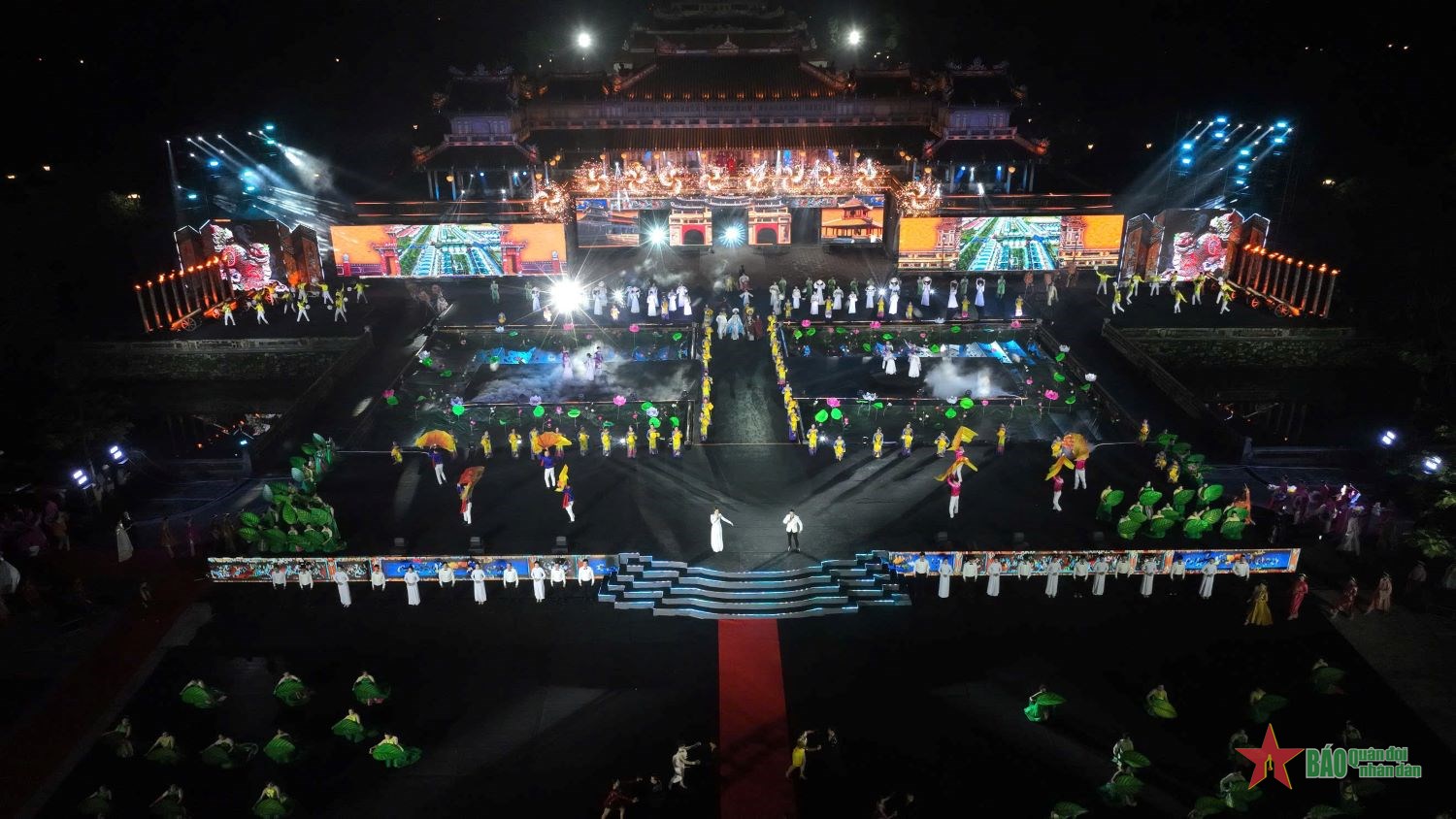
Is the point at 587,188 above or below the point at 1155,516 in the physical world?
above

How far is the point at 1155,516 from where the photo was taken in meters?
21.5

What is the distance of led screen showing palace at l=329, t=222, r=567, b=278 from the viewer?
42.7 metres

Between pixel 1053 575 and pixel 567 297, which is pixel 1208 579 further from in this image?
pixel 567 297

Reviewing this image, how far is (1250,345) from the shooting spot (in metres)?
35.5

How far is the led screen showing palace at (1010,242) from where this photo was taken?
42.6 m

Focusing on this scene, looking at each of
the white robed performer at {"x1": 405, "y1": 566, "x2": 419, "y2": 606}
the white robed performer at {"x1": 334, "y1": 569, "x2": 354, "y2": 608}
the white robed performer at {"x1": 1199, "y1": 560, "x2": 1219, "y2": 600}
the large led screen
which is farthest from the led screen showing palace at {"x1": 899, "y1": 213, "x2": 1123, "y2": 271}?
the white robed performer at {"x1": 334, "y1": 569, "x2": 354, "y2": 608}

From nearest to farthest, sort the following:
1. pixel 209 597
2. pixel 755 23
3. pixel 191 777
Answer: pixel 191 777 < pixel 209 597 < pixel 755 23

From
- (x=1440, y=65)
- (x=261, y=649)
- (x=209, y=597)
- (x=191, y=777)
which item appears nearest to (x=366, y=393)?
(x=209, y=597)

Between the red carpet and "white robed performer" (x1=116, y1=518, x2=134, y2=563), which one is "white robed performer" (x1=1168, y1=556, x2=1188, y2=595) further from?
"white robed performer" (x1=116, y1=518, x2=134, y2=563)

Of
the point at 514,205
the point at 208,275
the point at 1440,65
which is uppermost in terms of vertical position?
the point at 1440,65

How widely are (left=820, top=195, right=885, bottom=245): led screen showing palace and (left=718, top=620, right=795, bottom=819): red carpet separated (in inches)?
1244

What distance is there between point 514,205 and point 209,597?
84.3ft

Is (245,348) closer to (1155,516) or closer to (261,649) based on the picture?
(261,649)

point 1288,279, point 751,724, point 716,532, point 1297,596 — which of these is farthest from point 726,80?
point 751,724
